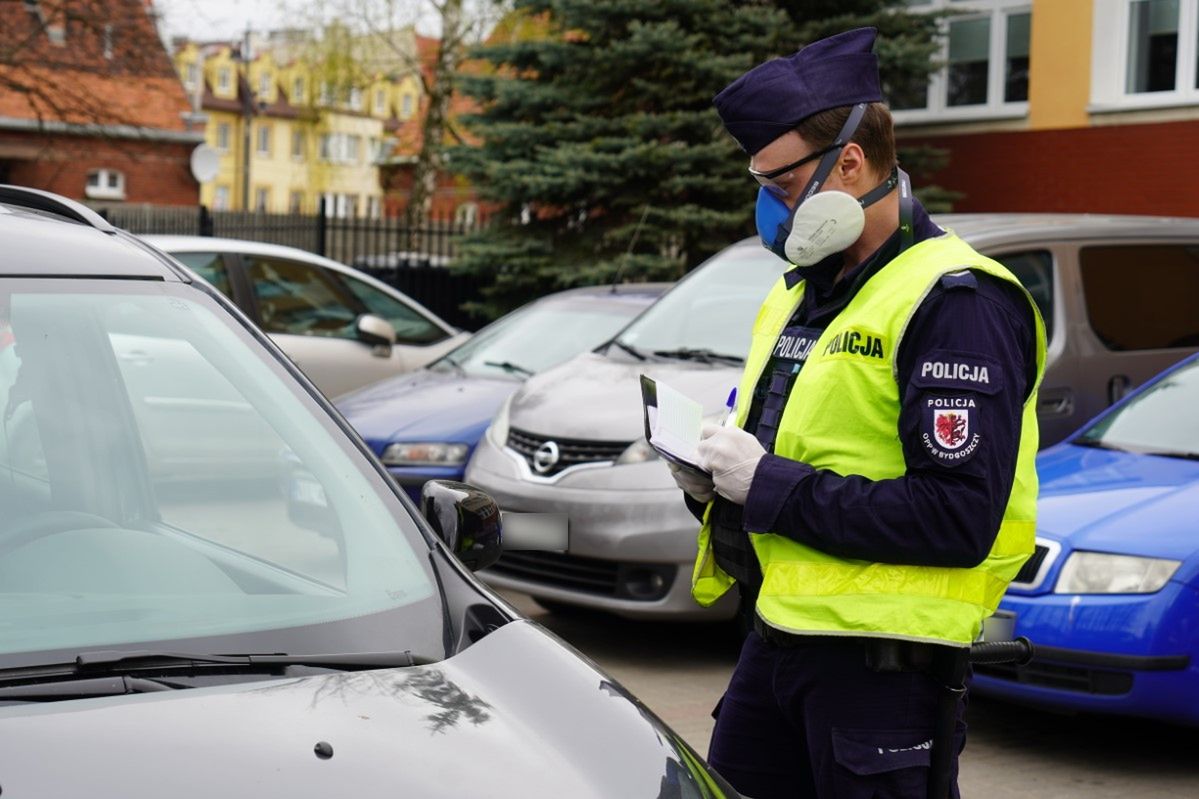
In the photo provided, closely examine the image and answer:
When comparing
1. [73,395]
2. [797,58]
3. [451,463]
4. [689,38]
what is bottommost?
[451,463]

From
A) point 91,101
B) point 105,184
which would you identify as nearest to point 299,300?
point 91,101

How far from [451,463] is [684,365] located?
4.19 ft

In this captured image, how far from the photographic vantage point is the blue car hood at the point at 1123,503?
17.3 feet

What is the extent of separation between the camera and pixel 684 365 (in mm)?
7203

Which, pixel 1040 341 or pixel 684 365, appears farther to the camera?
pixel 684 365

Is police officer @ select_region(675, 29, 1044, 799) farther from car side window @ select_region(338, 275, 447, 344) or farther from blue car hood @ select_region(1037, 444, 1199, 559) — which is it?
car side window @ select_region(338, 275, 447, 344)

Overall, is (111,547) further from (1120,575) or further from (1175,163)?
(1175,163)

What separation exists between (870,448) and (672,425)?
406 mm

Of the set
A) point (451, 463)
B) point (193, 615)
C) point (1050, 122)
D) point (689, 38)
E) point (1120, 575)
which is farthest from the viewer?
point (1050, 122)

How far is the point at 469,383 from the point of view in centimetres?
859

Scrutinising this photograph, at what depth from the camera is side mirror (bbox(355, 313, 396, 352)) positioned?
31.3 ft

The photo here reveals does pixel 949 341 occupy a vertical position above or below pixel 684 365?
above

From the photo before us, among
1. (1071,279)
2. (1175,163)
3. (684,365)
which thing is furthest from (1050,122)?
(684,365)

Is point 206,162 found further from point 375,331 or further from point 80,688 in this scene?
point 80,688
